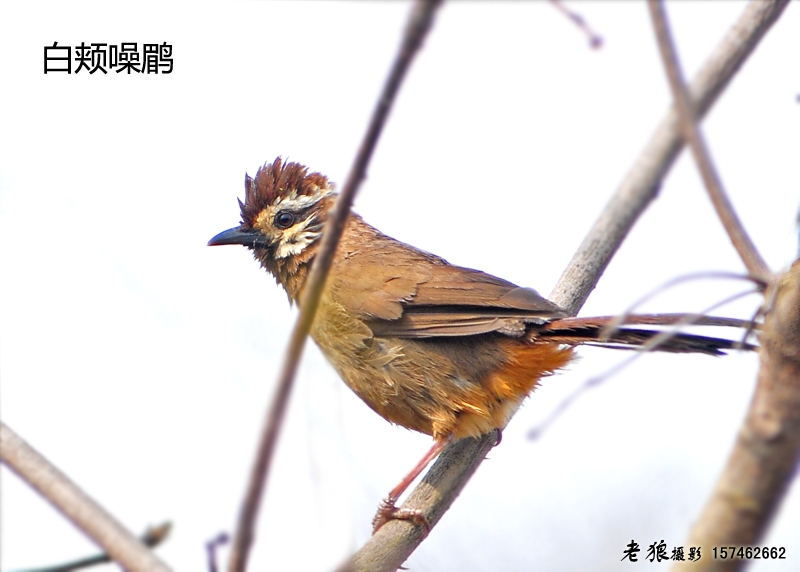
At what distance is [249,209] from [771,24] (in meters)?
3.19

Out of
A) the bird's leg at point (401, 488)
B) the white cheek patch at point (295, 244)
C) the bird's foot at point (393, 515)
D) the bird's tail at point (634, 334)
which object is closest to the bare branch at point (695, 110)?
the bird's tail at point (634, 334)

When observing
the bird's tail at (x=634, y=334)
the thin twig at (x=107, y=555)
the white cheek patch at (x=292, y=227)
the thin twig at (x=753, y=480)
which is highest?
the white cheek patch at (x=292, y=227)

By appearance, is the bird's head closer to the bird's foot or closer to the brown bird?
the brown bird

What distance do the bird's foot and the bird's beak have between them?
5.46 ft

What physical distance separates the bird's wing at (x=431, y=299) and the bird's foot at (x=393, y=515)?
843 mm

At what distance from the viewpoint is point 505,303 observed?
3773mm

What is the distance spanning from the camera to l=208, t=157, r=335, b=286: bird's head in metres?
4.48

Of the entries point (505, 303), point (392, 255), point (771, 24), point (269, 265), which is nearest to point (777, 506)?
point (771, 24)

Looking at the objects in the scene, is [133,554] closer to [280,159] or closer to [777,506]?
[777,506]

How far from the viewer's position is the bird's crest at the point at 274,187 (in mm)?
4531

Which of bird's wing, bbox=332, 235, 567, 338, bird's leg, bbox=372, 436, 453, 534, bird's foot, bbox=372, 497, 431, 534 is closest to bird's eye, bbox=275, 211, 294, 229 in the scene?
bird's wing, bbox=332, 235, 567, 338

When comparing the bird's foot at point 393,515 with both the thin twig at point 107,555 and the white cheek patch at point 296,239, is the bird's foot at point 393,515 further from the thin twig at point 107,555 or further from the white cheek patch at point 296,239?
the thin twig at point 107,555

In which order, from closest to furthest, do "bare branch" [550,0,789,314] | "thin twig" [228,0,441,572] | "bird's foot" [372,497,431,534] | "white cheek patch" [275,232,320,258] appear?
"thin twig" [228,0,441,572] < "bare branch" [550,0,789,314] < "bird's foot" [372,497,431,534] < "white cheek patch" [275,232,320,258]

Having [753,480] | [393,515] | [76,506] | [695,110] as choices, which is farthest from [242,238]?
[753,480]
